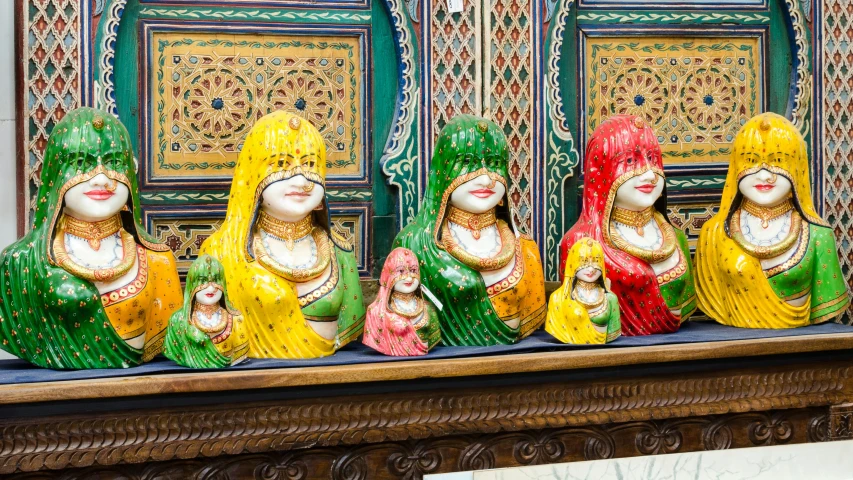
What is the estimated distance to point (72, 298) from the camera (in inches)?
115

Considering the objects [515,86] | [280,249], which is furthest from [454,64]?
[280,249]

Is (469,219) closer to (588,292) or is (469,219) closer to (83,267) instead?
(588,292)

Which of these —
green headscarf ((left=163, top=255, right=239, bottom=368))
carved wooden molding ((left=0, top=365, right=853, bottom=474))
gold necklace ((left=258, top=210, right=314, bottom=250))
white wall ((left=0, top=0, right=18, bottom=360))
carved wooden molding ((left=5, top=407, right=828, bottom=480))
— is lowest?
carved wooden molding ((left=5, top=407, right=828, bottom=480))

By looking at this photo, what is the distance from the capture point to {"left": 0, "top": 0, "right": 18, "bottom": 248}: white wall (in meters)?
3.33

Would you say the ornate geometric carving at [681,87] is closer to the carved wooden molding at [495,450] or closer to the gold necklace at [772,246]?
the gold necklace at [772,246]

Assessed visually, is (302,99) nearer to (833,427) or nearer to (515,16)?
(515,16)

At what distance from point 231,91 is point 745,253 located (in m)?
1.69

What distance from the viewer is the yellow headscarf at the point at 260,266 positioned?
10.2 ft

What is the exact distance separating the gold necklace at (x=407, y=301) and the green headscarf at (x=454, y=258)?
0.14m

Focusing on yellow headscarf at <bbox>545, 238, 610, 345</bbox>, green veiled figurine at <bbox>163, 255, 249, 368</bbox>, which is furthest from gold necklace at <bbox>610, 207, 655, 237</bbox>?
green veiled figurine at <bbox>163, 255, 249, 368</bbox>

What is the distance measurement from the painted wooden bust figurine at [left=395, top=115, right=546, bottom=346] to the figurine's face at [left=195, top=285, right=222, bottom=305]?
2.12ft

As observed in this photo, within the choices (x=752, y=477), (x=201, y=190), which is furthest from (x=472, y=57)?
(x=752, y=477)

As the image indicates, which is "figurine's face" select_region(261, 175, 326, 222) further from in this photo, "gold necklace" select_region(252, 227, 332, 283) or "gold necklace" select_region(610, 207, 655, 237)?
"gold necklace" select_region(610, 207, 655, 237)

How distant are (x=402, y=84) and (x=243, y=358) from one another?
117 cm
